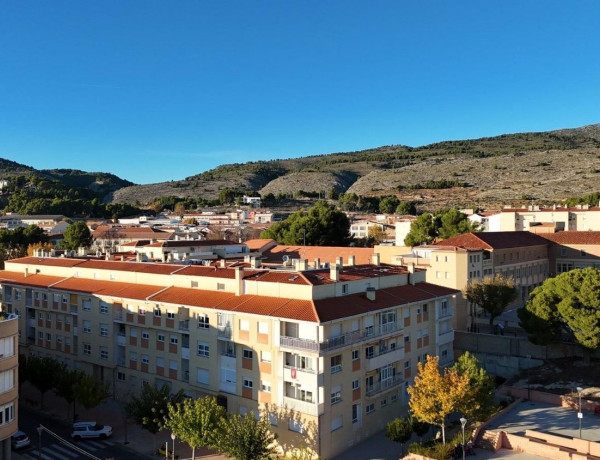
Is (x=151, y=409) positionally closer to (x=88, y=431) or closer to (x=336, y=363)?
(x=88, y=431)

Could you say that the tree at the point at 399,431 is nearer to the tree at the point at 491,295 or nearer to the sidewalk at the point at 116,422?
the sidewalk at the point at 116,422

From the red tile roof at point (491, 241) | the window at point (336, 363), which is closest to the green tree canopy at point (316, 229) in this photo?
the red tile roof at point (491, 241)

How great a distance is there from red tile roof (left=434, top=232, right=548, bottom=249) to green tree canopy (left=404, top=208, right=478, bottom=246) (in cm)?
897

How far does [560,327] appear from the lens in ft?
136

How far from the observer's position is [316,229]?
86.4 metres

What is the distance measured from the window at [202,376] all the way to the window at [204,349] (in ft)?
3.01

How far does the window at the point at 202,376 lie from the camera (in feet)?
112

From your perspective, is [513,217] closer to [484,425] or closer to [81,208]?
[484,425]

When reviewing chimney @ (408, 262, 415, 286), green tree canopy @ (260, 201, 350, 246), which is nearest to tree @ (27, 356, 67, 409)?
chimney @ (408, 262, 415, 286)

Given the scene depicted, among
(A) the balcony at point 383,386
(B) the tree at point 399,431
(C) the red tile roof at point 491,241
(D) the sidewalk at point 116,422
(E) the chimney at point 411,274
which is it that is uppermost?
(C) the red tile roof at point 491,241

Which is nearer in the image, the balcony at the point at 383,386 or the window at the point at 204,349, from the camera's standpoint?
the balcony at the point at 383,386

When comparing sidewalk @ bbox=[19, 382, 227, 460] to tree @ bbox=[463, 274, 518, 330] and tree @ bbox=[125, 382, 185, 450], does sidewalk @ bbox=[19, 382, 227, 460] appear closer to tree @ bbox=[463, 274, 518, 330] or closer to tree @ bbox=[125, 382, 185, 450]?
tree @ bbox=[125, 382, 185, 450]

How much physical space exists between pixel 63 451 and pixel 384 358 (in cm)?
1929

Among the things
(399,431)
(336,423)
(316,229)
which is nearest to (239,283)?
(336,423)
